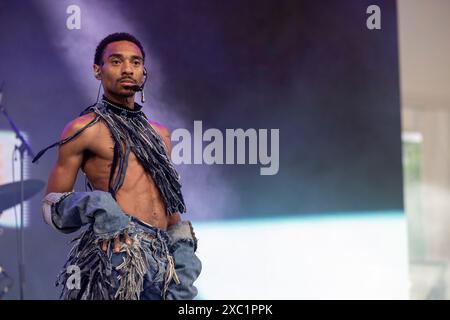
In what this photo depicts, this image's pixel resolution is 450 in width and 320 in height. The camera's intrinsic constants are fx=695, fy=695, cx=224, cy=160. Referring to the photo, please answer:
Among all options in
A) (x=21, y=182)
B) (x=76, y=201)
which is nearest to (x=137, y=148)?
(x=76, y=201)

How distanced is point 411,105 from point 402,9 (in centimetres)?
51

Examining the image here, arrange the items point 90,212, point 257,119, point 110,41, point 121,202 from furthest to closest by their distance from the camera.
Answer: point 257,119
point 110,41
point 121,202
point 90,212

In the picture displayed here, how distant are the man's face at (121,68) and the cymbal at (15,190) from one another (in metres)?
0.55

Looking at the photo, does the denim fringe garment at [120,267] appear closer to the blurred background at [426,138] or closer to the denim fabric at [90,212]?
the denim fabric at [90,212]

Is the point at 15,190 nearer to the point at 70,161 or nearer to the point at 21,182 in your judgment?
the point at 21,182

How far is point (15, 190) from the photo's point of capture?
306 centimetres

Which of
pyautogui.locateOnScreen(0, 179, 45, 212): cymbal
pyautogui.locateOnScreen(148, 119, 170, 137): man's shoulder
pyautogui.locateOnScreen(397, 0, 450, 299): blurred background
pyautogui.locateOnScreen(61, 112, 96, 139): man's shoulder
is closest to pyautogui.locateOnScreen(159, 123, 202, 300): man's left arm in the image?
pyautogui.locateOnScreen(148, 119, 170, 137): man's shoulder

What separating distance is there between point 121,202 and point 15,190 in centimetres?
62

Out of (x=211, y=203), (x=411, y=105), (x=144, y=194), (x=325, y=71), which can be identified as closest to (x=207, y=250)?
(x=211, y=203)

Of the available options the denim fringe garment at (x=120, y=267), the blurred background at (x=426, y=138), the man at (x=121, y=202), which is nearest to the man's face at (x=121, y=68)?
the man at (x=121, y=202)

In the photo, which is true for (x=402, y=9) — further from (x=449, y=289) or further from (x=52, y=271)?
(x=52, y=271)

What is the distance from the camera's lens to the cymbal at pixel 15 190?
3.06 m

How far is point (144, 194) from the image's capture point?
276 centimetres

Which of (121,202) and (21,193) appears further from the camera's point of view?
(21,193)
